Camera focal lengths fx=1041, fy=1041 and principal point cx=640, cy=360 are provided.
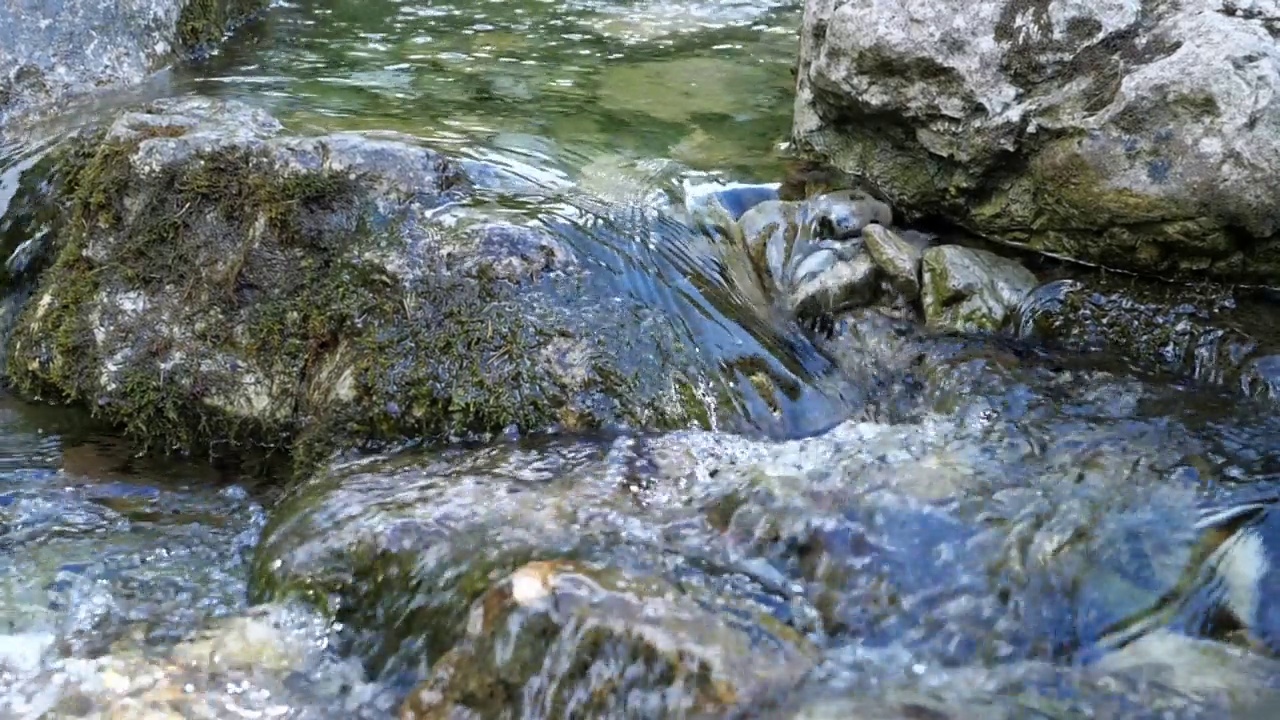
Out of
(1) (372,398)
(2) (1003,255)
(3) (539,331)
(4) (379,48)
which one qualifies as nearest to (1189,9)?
(2) (1003,255)

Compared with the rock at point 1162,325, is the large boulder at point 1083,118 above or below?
above

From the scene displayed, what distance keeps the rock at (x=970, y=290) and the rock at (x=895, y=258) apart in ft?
0.18

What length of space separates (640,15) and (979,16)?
4.81 meters

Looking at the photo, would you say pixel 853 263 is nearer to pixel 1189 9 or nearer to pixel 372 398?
pixel 1189 9

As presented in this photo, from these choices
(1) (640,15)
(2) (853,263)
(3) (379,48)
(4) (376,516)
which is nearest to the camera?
(4) (376,516)

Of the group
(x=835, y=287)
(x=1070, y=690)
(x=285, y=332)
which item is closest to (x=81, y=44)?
(x=285, y=332)

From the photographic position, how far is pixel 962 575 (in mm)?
3113

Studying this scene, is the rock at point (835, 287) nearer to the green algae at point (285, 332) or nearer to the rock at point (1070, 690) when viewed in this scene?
the green algae at point (285, 332)

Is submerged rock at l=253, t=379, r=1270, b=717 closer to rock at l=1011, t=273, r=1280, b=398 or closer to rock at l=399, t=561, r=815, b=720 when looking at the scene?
rock at l=399, t=561, r=815, b=720

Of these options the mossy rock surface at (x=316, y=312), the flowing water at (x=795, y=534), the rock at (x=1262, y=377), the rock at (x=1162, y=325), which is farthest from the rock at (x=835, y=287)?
the rock at (x=1262, y=377)

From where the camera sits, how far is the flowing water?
2938 mm

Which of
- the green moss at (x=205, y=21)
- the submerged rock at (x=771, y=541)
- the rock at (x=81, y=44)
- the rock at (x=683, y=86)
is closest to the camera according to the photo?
the submerged rock at (x=771, y=541)

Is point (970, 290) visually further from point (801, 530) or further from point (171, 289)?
point (171, 289)

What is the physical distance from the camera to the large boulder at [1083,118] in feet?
12.8
